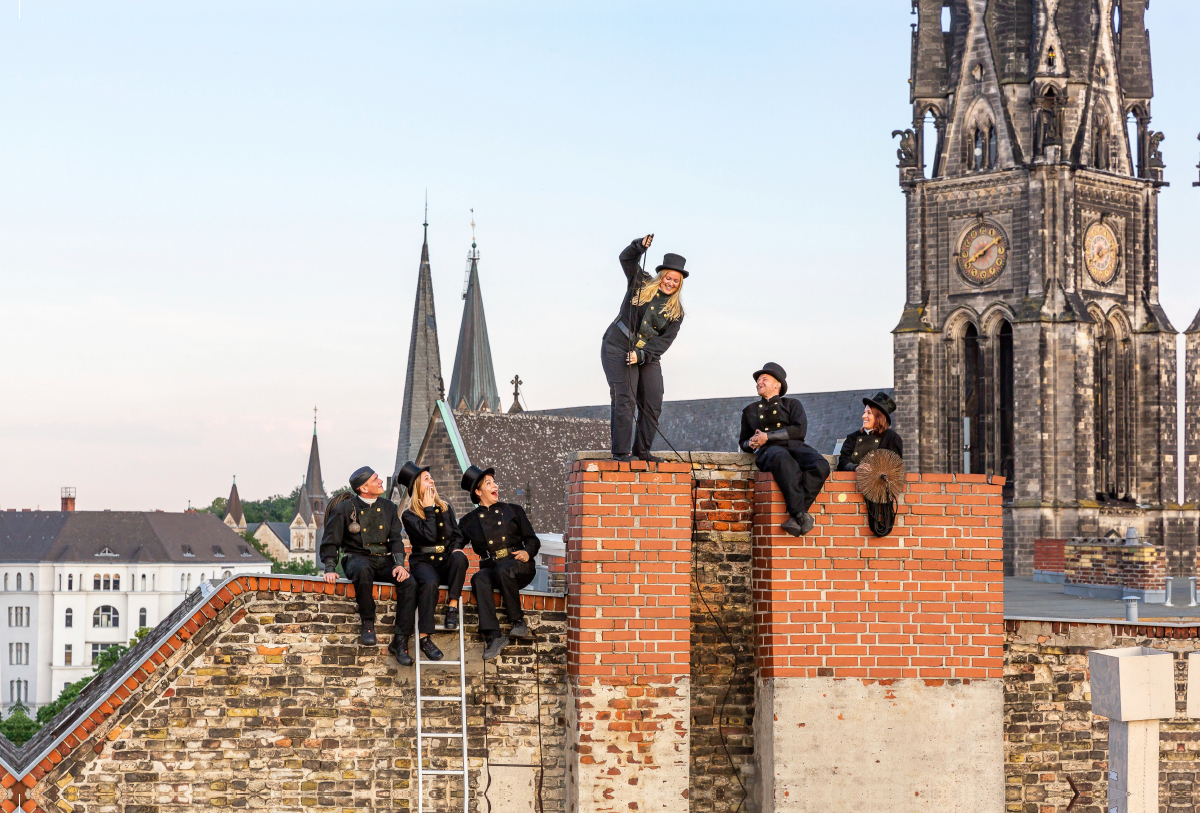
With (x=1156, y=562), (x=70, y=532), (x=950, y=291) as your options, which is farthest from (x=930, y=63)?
(x=70, y=532)

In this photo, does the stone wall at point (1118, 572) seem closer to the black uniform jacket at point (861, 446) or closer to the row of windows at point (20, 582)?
the black uniform jacket at point (861, 446)

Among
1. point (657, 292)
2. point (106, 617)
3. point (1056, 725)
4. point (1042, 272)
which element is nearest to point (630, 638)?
point (657, 292)

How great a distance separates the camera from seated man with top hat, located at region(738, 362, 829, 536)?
972cm

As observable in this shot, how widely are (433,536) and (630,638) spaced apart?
1.34 m

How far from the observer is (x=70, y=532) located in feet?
386

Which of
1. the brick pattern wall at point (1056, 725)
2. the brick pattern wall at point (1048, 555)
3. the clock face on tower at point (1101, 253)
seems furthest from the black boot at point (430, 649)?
the clock face on tower at point (1101, 253)

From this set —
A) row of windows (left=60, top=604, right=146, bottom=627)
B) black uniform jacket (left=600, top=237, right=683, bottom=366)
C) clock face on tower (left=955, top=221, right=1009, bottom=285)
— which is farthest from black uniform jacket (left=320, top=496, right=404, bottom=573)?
row of windows (left=60, top=604, right=146, bottom=627)

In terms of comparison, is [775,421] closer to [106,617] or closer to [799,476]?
[799,476]

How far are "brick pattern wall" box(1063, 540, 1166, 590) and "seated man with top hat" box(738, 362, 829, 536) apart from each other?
1734 centimetres

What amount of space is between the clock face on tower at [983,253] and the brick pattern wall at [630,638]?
4913 cm

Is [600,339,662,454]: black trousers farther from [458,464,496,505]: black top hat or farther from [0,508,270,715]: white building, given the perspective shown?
[0,508,270,715]: white building

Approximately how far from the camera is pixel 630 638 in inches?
380

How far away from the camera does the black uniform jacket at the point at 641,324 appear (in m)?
10.1

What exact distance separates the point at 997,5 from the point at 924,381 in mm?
13675
